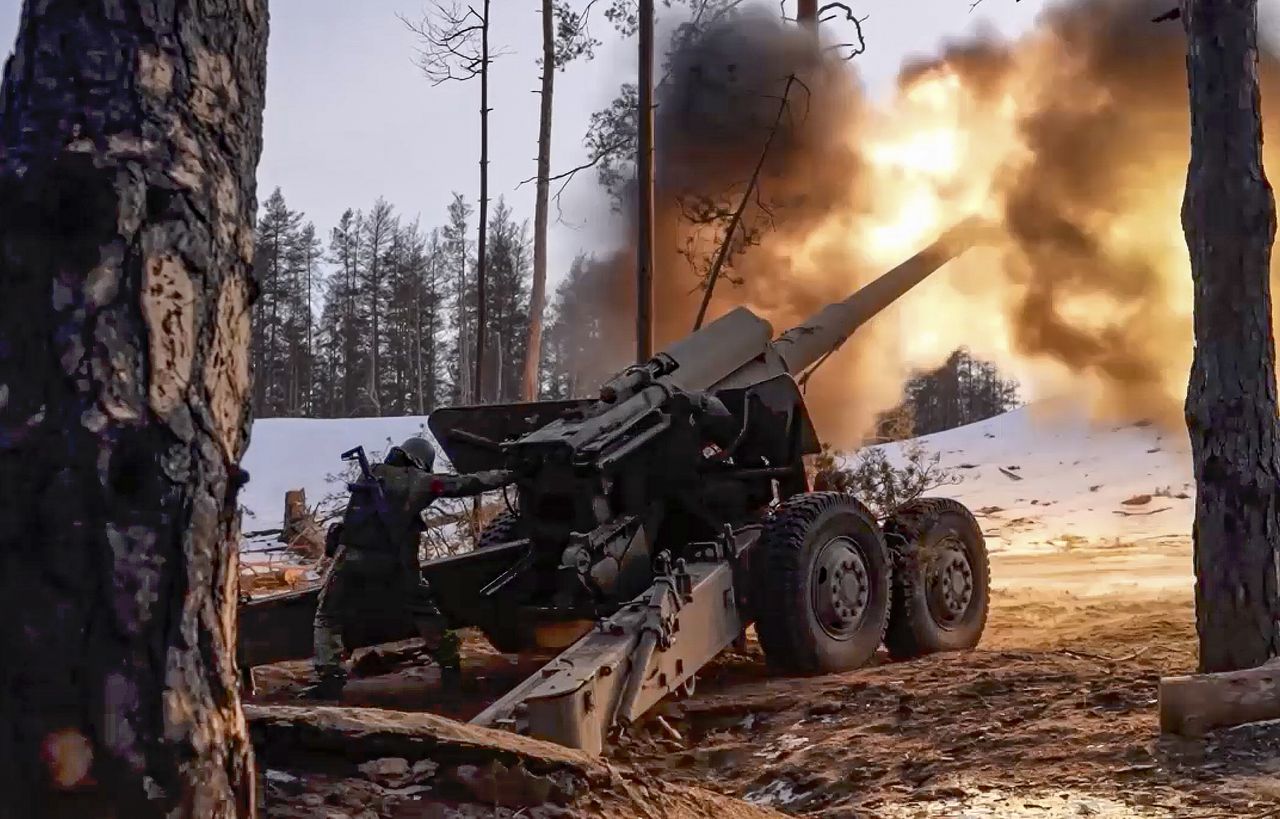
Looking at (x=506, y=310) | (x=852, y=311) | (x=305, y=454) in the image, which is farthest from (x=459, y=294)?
(x=852, y=311)

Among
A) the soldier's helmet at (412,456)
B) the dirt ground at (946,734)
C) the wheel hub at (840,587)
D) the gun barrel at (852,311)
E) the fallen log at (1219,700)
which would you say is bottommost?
the dirt ground at (946,734)

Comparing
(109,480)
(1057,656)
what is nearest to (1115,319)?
(1057,656)

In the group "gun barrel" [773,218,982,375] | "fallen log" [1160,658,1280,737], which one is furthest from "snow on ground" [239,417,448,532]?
"fallen log" [1160,658,1280,737]

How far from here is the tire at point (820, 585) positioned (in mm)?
6762

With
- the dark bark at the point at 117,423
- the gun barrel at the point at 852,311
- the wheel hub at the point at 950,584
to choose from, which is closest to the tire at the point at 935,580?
the wheel hub at the point at 950,584

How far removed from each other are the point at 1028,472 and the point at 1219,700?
19.5 metres

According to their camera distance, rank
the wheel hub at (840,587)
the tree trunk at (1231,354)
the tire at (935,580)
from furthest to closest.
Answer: the tire at (935,580) < the wheel hub at (840,587) < the tree trunk at (1231,354)

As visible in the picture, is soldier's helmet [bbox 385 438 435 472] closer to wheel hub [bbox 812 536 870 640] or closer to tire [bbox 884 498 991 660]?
wheel hub [bbox 812 536 870 640]

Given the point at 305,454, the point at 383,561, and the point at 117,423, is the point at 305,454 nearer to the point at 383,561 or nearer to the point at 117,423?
the point at 383,561

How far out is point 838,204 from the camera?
1484 cm

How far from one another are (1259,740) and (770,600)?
2.88 m

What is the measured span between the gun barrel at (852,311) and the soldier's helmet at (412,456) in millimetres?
3118

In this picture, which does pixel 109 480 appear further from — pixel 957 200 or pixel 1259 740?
pixel 957 200

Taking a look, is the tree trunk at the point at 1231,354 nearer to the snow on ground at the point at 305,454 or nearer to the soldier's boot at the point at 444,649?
the soldier's boot at the point at 444,649
